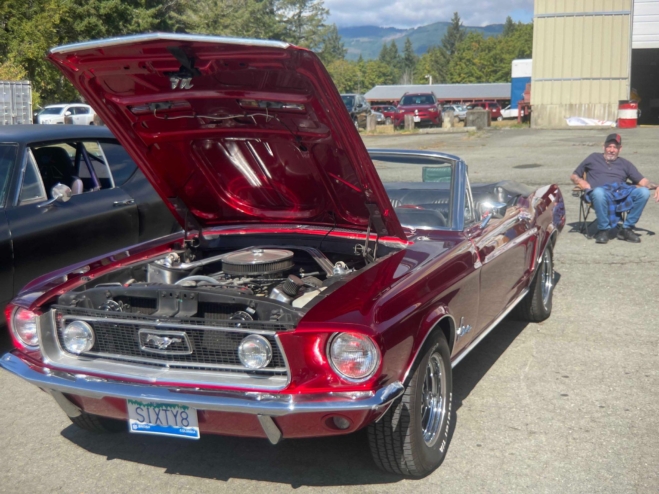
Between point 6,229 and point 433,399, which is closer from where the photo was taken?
point 433,399

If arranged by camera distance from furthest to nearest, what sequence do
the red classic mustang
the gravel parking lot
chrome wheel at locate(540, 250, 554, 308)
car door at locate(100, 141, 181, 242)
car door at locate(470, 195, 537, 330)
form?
1. car door at locate(100, 141, 181, 242)
2. chrome wheel at locate(540, 250, 554, 308)
3. car door at locate(470, 195, 537, 330)
4. the gravel parking lot
5. the red classic mustang

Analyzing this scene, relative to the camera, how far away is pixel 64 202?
235 inches

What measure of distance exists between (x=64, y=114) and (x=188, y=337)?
102ft

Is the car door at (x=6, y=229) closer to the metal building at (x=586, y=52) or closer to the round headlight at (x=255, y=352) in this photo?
the round headlight at (x=255, y=352)

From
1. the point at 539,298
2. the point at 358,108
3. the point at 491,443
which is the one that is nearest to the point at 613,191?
the point at 539,298

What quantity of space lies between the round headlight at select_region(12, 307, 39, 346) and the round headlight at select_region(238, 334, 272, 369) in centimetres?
109

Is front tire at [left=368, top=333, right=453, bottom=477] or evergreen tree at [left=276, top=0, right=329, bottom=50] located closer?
front tire at [left=368, top=333, right=453, bottom=477]

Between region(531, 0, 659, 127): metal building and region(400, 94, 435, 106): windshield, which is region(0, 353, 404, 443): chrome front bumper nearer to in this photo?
region(531, 0, 659, 127): metal building

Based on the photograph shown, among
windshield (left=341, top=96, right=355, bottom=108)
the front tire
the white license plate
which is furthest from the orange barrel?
the white license plate

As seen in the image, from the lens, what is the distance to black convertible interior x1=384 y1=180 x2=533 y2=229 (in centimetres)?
464

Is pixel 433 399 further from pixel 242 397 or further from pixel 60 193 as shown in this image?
pixel 60 193

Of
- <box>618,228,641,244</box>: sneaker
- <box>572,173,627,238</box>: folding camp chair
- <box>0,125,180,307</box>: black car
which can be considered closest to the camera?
<box>0,125,180,307</box>: black car

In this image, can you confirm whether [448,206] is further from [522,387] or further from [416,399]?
[416,399]

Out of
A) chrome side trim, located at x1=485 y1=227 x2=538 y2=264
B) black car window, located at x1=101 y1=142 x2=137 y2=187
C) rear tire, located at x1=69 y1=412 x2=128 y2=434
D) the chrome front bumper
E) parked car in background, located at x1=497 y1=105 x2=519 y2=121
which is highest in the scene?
black car window, located at x1=101 y1=142 x2=137 y2=187
